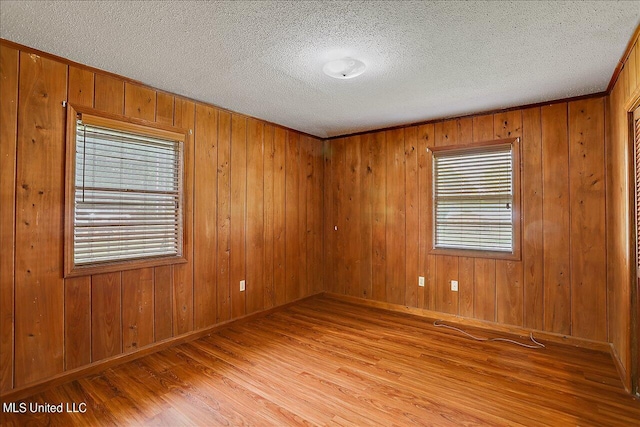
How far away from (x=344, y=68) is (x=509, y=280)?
2708mm

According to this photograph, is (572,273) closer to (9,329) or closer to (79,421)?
(79,421)

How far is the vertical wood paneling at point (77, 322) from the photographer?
7.68ft

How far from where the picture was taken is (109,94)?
100 inches

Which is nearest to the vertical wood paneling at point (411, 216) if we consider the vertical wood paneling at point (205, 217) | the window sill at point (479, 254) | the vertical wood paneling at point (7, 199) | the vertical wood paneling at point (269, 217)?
the window sill at point (479, 254)

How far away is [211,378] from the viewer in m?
2.42

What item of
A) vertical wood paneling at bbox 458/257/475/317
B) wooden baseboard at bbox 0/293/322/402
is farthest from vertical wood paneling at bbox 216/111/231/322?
vertical wood paneling at bbox 458/257/475/317

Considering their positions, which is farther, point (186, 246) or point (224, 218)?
point (224, 218)

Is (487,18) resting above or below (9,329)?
above

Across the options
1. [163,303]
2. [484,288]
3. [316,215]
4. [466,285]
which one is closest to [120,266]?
[163,303]

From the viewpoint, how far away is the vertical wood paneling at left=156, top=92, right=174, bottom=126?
2.85m

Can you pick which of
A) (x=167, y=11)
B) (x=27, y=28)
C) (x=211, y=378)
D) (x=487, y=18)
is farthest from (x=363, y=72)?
(x=211, y=378)

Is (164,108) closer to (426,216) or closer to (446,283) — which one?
(426,216)

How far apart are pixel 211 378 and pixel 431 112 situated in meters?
3.28

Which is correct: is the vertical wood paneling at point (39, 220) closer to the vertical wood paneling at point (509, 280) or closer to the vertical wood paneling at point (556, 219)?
the vertical wood paneling at point (509, 280)
